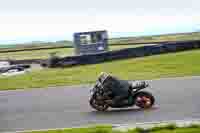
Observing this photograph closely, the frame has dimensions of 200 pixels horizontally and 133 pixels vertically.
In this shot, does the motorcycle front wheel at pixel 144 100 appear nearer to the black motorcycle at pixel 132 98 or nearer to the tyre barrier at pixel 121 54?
the black motorcycle at pixel 132 98

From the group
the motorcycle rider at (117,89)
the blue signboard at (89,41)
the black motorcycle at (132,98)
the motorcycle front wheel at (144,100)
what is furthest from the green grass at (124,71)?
the motorcycle front wheel at (144,100)

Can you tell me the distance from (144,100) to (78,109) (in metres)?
1.89

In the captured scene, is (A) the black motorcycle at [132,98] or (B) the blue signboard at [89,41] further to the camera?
(B) the blue signboard at [89,41]

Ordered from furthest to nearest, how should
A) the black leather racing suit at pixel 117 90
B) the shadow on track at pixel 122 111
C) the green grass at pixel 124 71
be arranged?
1. the green grass at pixel 124 71
2. the black leather racing suit at pixel 117 90
3. the shadow on track at pixel 122 111

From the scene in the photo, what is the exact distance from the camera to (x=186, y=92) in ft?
43.3

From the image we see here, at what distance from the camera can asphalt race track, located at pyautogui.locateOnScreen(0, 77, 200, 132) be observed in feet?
32.8

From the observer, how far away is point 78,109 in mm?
11758

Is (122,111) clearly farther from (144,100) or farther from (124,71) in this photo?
(124,71)

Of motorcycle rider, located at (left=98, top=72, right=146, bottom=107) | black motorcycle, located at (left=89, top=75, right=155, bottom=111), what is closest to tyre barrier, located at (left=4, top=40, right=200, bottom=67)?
black motorcycle, located at (left=89, top=75, right=155, bottom=111)

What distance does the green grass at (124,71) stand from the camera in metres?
18.8

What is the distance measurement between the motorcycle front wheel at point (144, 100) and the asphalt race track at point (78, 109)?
0.69 feet

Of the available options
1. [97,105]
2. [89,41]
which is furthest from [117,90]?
[89,41]

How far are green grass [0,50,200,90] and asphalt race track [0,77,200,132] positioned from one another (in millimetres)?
2643

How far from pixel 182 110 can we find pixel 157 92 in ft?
10.8
